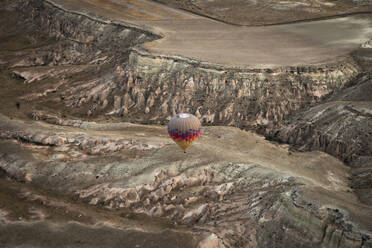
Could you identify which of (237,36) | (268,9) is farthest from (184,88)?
(268,9)

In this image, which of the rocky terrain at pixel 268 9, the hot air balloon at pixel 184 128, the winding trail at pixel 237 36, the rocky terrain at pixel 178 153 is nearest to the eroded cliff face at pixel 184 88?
the rocky terrain at pixel 178 153

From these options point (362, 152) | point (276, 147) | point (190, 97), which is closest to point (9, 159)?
point (190, 97)

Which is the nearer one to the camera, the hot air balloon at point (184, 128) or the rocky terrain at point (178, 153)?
the rocky terrain at point (178, 153)

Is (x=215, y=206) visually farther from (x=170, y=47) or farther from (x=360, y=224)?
(x=170, y=47)

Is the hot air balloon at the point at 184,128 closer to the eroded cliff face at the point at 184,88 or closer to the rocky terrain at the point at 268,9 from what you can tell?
the eroded cliff face at the point at 184,88

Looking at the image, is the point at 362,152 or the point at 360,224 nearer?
the point at 360,224

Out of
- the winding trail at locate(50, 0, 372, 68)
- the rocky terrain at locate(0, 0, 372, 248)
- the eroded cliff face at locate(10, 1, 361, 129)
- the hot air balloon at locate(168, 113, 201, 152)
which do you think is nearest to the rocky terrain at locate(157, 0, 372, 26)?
the winding trail at locate(50, 0, 372, 68)
